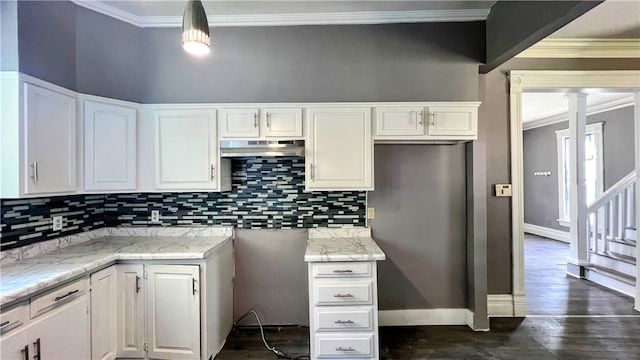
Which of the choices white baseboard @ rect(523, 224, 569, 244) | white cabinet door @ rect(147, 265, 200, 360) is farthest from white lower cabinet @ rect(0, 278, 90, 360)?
white baseboard @ rect(523, 224, 569, 244)

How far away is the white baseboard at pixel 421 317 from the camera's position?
2863 millimetres

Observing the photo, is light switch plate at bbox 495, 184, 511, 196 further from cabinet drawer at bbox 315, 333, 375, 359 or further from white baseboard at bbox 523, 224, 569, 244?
white baseboard at bbox 523, 224, 569, 244

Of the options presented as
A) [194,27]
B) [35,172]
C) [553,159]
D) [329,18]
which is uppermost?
[329,18]

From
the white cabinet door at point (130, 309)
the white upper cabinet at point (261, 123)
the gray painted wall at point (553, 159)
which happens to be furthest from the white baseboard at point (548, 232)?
the white cabinet door at point (130, 309)

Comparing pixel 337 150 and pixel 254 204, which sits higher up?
pixel 337 150

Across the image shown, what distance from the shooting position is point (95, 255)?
7.00 feet

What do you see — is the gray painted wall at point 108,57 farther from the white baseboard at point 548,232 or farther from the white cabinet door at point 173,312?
the white baseboard at point 548,232

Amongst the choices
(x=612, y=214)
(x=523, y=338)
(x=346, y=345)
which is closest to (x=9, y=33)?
(x=346, y=345)

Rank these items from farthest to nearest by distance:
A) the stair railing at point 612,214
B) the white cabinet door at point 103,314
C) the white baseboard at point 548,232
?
the white baseboard at point 548,232 → the stair railing at point 612,214 → the white cabinet door at point 103,314

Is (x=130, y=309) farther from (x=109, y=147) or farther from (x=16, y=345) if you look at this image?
(x=109, y=147)

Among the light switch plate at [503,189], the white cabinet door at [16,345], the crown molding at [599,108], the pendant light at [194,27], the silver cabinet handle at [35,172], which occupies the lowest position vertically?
the white cabinet door at [16,345]

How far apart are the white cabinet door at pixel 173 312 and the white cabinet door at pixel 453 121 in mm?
2209

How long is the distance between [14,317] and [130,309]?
2.54ft

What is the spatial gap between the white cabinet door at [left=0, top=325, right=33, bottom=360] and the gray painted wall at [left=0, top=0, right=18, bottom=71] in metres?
1.55
